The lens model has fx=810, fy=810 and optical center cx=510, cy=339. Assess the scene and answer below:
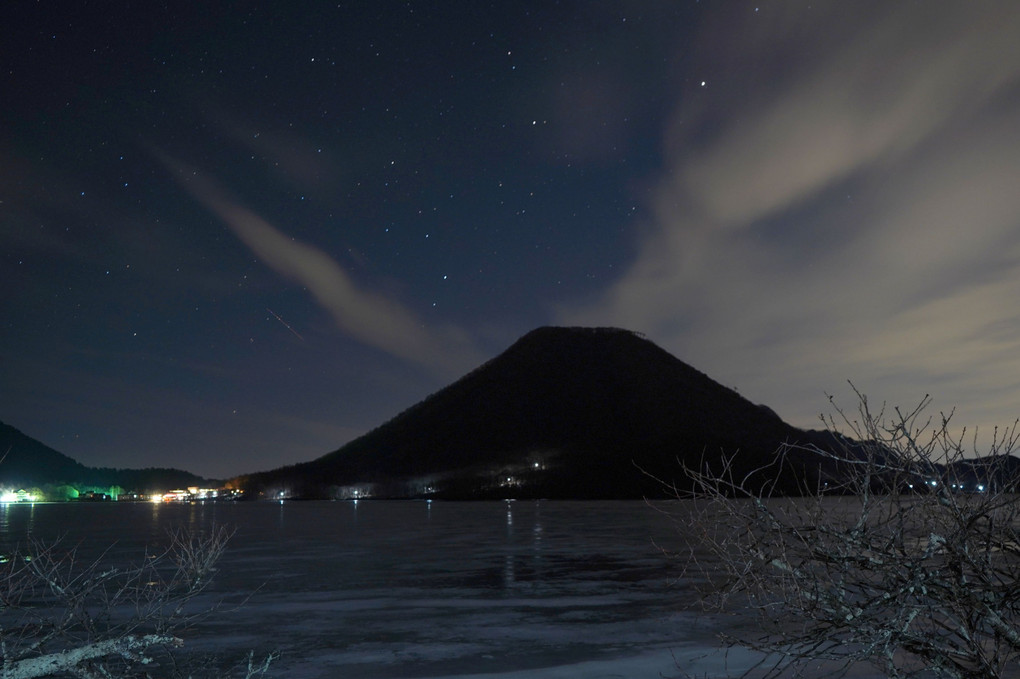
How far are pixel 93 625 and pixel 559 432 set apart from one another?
162604 mm

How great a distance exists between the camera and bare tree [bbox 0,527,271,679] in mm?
5746

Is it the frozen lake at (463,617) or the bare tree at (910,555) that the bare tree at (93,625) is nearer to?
the frozen lake at (463,617)

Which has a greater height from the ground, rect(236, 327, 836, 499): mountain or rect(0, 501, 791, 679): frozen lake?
rect(236, 327, 836, 499): mountain

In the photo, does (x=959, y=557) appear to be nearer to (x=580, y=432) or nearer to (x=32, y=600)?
(x=32, y=600)

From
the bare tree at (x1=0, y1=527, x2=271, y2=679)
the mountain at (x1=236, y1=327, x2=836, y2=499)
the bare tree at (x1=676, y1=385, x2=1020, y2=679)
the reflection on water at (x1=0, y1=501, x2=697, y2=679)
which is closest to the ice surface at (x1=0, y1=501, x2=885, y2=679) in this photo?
the reflection on water at (x1=0, y1=501, x2=697, y2=679)

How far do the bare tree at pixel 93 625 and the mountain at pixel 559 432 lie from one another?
13427cm

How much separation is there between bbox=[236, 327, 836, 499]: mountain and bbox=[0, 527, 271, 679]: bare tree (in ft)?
441

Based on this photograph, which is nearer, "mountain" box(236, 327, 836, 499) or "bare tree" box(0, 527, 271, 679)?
"bare tree" box(0, 527, 271, 679)

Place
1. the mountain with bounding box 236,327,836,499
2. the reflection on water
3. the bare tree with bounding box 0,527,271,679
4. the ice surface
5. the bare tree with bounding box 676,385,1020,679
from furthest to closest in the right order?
the mountain with bounding box 236,327,836,499
the reflection on water
the ice surface
the bare tree with bounding box 0,527,271,679
the bare tree with bounding box 676,385,1020,679

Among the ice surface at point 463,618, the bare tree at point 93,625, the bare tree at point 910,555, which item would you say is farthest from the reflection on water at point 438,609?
the bare tree at point 910,555

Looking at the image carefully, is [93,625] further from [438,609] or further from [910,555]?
[910,555]

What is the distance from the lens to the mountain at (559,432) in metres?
153

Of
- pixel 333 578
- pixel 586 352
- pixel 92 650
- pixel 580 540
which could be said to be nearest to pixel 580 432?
pixel 586 352

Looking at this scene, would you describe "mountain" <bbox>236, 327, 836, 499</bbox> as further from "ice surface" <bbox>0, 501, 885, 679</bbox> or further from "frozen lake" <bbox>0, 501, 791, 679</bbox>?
"ice surface" <bbox>0, 501, 885, 679</bbox>
